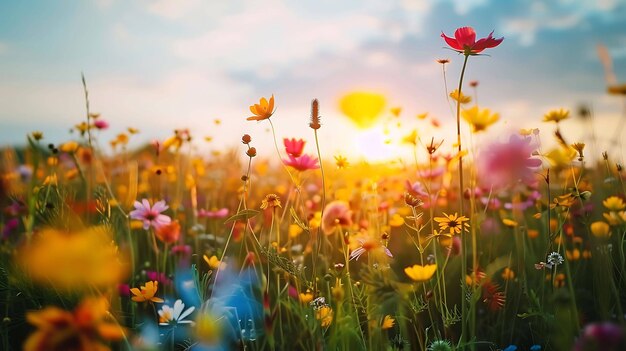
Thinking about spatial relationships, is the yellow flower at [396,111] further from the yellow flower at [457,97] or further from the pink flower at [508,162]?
the pink flower at [508,162]

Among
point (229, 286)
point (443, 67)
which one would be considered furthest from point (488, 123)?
point (229, 286)

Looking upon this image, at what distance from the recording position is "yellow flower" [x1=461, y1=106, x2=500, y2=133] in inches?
44.8

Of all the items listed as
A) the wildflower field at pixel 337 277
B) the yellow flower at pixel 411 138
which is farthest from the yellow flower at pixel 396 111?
the yellow flower at pixel 411 138

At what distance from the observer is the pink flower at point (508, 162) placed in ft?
3.61

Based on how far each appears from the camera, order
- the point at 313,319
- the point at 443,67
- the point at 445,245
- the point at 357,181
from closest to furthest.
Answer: the point at 313,319 → the point at 443,67 → the point at 445,245 → the point at 357,181

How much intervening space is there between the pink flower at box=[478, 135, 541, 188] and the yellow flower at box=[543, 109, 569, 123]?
1.66 ft

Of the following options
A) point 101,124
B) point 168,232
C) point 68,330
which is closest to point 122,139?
point 101,124

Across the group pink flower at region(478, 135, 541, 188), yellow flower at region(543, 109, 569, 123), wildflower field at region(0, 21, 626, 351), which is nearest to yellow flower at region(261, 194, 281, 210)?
wildflower field at region(0, 21, 626, 351)

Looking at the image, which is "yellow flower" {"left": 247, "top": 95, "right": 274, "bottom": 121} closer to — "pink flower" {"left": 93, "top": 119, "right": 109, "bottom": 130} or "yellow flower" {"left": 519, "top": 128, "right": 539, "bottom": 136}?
"yellow flower" {"left": 519, "top": 128, "right": 539, "bottom": 136}

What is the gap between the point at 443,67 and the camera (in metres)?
1.30

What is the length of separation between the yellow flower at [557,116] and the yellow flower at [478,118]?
527mm

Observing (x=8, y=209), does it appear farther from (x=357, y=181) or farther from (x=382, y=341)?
(x=382, y=341)

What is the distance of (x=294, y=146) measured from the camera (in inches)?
55.2

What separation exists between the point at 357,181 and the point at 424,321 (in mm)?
1309
